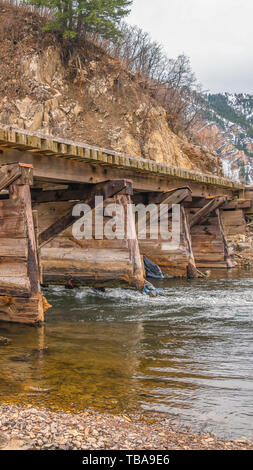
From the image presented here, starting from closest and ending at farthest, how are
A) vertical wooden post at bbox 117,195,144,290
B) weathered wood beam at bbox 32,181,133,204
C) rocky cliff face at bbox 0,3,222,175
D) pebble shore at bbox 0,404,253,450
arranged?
pebble shore at bbox 0,404,253,450 < vertical wooden post at bbox 117,195,144,290 < weathered wood beam at bbox 32,181,133,204 < rocky cliff face at bbox 0,3,222,175

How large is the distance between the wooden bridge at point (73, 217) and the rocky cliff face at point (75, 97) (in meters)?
8.38

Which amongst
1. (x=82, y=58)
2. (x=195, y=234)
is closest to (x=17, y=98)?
(x=82, y=58)

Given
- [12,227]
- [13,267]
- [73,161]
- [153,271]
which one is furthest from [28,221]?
[153,271]

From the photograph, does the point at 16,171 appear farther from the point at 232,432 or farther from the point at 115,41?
the point at 115,41

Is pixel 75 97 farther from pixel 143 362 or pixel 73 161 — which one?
pixel 143 362

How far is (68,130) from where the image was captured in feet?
74.8

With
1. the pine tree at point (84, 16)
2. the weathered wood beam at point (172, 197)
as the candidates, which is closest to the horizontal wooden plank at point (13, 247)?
the weathered wood beam at point (172, 197)

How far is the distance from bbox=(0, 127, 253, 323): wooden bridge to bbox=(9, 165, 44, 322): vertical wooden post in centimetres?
2

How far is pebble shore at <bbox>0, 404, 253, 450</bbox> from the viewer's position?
2.89 metres

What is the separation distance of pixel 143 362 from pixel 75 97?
21640mm

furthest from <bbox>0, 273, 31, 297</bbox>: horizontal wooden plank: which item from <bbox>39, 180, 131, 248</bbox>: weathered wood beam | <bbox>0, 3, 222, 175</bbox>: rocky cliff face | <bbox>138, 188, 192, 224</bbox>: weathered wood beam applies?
<bbox>0, 3, 222, 175</bbox>: rocky cliff face

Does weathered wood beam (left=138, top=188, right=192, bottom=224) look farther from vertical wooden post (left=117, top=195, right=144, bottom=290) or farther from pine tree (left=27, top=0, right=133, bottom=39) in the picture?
pine tree (left=27, top=0, right=133, bottom=39)

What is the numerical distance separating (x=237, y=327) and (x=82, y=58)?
22.8 meters

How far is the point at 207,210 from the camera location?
53.8 feet
